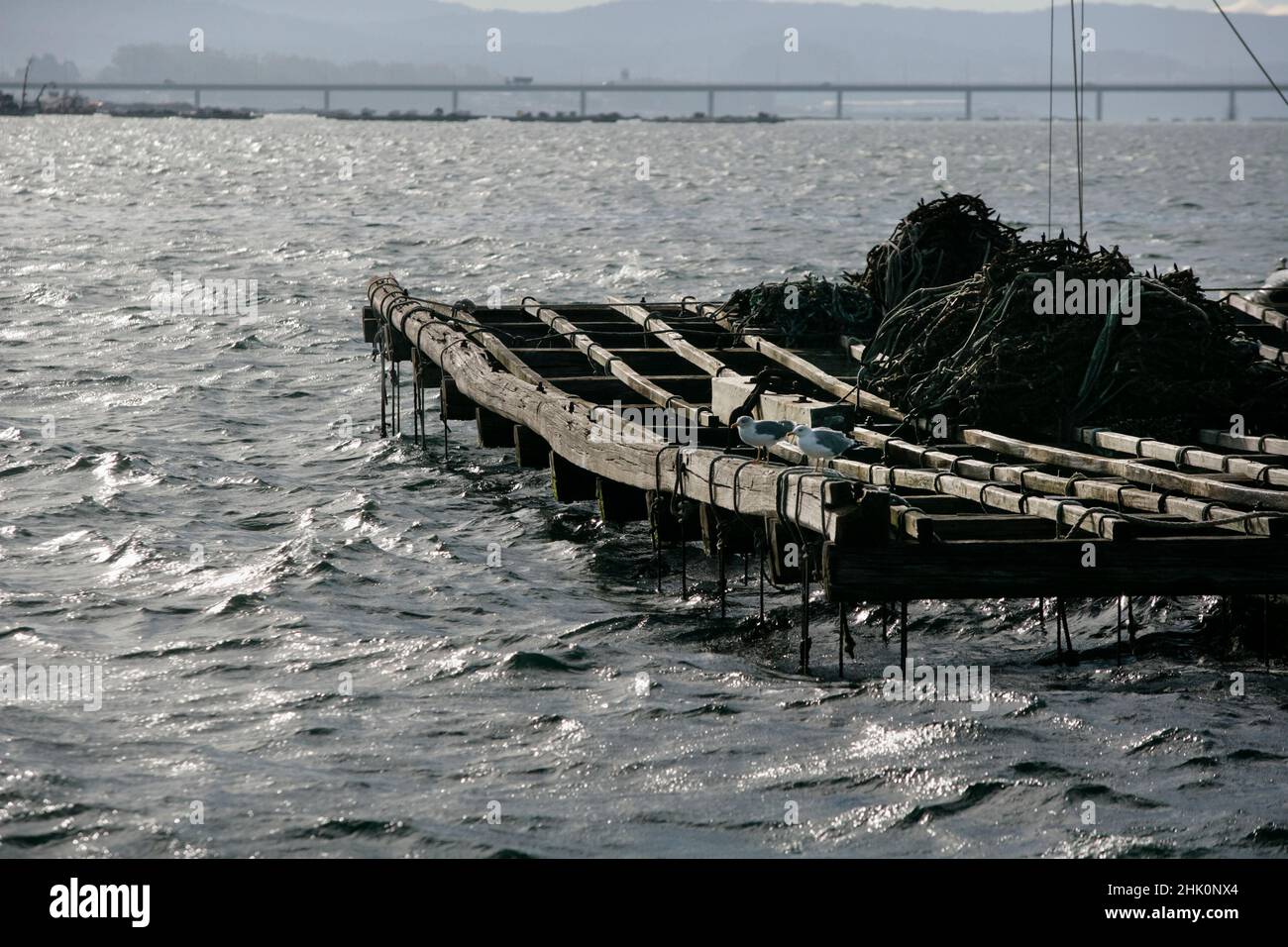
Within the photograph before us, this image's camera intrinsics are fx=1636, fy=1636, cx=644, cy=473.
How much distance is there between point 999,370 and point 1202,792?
190 inches

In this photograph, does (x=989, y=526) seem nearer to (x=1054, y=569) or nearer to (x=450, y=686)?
(x=1054, y=569)

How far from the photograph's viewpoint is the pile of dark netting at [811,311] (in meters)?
17.6

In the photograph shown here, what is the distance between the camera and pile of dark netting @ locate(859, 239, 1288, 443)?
13367 mm

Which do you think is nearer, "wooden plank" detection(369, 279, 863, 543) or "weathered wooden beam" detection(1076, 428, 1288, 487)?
"wooden plank" detection(369, 279, 863, 543)

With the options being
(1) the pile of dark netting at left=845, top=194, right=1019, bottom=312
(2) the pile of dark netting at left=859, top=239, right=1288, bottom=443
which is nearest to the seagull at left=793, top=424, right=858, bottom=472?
(2) the pile of dark netting at left=859, top=239, right=1288, bottom=443

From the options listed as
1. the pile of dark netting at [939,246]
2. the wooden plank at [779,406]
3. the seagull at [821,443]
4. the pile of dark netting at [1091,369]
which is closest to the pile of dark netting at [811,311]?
the pile of dark netting at [939,246]

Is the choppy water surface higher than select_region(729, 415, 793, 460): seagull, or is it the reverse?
select_region(729, 415, 793, 460): seagull

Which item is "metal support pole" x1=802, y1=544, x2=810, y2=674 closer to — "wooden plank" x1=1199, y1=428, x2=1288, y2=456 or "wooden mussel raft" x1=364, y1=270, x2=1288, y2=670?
"wooden mussel raft" x1=364, y1=270, x2=1288, y2=670

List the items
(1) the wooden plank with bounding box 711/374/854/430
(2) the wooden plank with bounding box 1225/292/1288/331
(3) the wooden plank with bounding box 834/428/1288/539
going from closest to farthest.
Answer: (3) the wooden plank with bounding box 834/428/1288/539, (1) the wooden plank with bounding box 711/374/854/430, (2) the wooden plank with bounding box 1225/292/1288/331

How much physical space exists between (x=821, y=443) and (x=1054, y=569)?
5.08ft

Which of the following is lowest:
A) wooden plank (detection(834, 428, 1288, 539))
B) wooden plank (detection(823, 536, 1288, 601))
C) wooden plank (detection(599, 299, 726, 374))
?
wooden plank (detection(823, 536, 1288, 601))

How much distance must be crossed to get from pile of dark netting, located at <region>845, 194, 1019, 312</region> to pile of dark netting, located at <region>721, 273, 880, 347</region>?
28 cm
